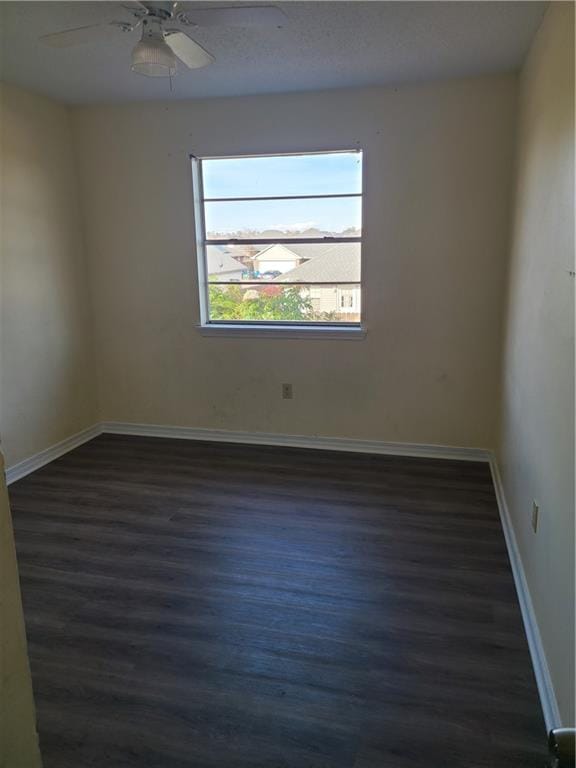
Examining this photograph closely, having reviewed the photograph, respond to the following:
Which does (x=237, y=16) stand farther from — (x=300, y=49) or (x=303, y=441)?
(x=303, y=441)

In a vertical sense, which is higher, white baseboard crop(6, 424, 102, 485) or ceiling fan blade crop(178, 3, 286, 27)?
ceiling fan blade crop(178, 3, 286, 27)

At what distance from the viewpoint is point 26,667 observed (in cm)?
120

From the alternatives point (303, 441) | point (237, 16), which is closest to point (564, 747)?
point (237, 16)

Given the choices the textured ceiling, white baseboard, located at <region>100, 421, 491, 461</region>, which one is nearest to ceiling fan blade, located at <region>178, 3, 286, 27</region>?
the textured ceiling

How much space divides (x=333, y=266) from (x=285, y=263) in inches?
14.2

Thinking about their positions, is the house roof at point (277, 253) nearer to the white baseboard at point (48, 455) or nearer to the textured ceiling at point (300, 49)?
the textured ceiling at point (300, 49)

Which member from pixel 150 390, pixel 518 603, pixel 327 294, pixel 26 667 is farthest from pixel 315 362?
pixel 26 667

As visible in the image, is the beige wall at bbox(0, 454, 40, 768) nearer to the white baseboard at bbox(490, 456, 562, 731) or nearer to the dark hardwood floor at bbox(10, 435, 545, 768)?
the dark hardwood floor at bbox(10, 435, 545, 768)

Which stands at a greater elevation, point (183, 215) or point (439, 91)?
point (439, 91)

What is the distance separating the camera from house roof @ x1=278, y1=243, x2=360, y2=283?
389 cm

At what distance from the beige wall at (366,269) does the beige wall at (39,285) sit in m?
0.19

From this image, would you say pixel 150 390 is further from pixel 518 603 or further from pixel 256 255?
pixel 518 603

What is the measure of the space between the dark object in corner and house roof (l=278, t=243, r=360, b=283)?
3322 mm

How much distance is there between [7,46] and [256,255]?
1926 mm
